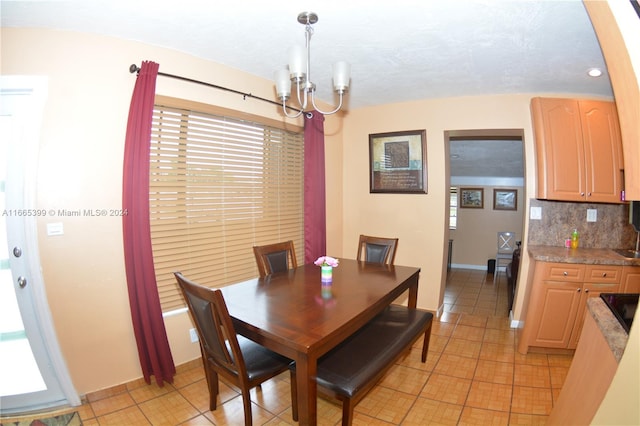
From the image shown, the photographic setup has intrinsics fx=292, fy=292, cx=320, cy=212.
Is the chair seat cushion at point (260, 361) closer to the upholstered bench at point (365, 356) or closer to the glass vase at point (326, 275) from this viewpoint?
the upholstered bench at point (365, 356)

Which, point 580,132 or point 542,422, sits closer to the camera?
point 542,422

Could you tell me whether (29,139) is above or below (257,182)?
above

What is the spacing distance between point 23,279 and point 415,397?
2.66 m

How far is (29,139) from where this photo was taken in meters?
1.75

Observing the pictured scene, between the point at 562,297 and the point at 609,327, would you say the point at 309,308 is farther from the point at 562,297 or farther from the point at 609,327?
the point at 562,297

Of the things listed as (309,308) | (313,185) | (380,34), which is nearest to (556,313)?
(309,308)

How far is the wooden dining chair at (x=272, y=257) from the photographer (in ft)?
7.75

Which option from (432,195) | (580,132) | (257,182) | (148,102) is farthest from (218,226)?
(580,132)

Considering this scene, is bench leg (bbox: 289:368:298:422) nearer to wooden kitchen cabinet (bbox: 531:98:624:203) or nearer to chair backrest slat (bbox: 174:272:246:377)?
chair backrest slat (bbox: 174:272:246:377)

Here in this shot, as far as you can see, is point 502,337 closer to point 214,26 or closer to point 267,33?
point 267,33

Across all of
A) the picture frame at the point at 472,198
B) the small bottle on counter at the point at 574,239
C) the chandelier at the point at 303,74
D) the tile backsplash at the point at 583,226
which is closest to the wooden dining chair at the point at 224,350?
the chandelier at the point at 303,74

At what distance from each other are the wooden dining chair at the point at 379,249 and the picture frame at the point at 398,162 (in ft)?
3.09

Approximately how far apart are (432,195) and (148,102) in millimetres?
2838

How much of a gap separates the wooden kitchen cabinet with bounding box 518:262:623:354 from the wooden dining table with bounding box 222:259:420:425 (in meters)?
1.08
